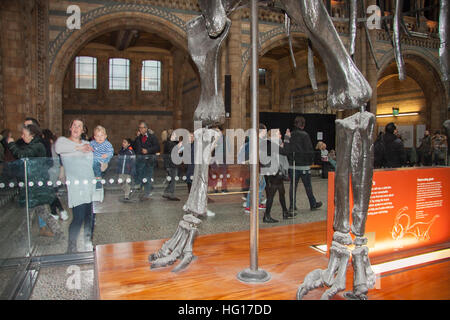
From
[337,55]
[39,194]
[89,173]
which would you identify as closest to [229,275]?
[337,55]

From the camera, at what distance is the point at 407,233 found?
2982 mm

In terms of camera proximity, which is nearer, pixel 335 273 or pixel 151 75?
pixel 335 273

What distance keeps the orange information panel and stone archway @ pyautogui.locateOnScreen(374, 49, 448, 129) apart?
42.7 feet

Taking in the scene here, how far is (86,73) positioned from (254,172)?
693 inches

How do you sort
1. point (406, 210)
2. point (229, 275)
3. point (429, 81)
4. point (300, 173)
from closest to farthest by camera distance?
point (229, 275)
point (406, 210)
point (300, 173)
point (429, 81)

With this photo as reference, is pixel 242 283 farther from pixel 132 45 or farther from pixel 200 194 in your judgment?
pixel 132 45

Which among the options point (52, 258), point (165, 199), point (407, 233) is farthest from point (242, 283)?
point (165, 199)

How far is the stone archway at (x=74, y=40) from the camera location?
9461 millimetres

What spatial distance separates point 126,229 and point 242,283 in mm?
3115

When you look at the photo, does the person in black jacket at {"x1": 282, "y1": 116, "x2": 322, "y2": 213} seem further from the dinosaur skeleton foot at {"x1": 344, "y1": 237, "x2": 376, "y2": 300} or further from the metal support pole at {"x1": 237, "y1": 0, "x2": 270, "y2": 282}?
the dinosaur skeleton foot at {"x1": 344, "y1": 237, "x2": 376, "y2": 300}

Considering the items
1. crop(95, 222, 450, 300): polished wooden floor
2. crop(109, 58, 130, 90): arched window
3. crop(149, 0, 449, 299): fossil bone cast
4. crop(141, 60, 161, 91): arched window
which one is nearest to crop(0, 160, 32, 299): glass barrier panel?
crop(95, 222, 450, 300): polished wooden floor

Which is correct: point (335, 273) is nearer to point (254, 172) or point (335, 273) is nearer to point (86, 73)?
point (254, 172)

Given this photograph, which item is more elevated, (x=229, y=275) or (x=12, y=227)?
(x=12, y=227)

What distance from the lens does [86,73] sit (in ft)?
57.5
